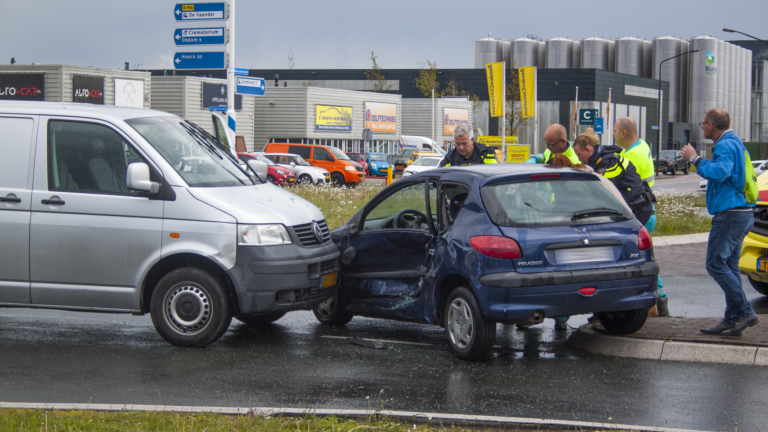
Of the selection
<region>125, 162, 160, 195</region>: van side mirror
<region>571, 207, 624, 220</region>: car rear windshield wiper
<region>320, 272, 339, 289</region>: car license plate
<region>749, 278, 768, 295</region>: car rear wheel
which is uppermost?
<region>125, 162, 160, 195</region>: van side mirror

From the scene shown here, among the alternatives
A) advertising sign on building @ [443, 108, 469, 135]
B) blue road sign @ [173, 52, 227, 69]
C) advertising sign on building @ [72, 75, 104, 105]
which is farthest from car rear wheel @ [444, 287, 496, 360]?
advertising sign on building @ [443, 108, 469, 135]

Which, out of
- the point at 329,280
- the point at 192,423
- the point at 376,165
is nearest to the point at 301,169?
the point at 376,165

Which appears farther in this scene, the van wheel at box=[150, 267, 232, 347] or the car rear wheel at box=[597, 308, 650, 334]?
the car rear wheel at box=[597, 308, 650, 334]

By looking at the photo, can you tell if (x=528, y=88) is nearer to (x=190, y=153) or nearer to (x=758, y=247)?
(x=758, y=247)

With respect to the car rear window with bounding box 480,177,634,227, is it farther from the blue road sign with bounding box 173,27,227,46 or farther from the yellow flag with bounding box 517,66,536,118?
the yellow flag with bounding box 517,66,536,118

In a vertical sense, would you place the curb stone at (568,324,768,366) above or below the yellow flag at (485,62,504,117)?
below

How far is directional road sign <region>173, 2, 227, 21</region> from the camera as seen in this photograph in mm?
14797

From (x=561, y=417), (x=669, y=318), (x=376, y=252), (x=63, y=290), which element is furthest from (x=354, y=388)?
(x=669, y=318)

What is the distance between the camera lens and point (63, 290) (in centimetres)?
667

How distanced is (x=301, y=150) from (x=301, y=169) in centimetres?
555

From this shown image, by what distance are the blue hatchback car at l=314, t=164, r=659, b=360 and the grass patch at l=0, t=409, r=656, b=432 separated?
64.7 inches

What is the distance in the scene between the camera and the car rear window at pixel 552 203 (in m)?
6.13

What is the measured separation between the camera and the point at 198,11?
49.2 ft

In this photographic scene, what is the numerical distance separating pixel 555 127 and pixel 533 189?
209 centimetres
